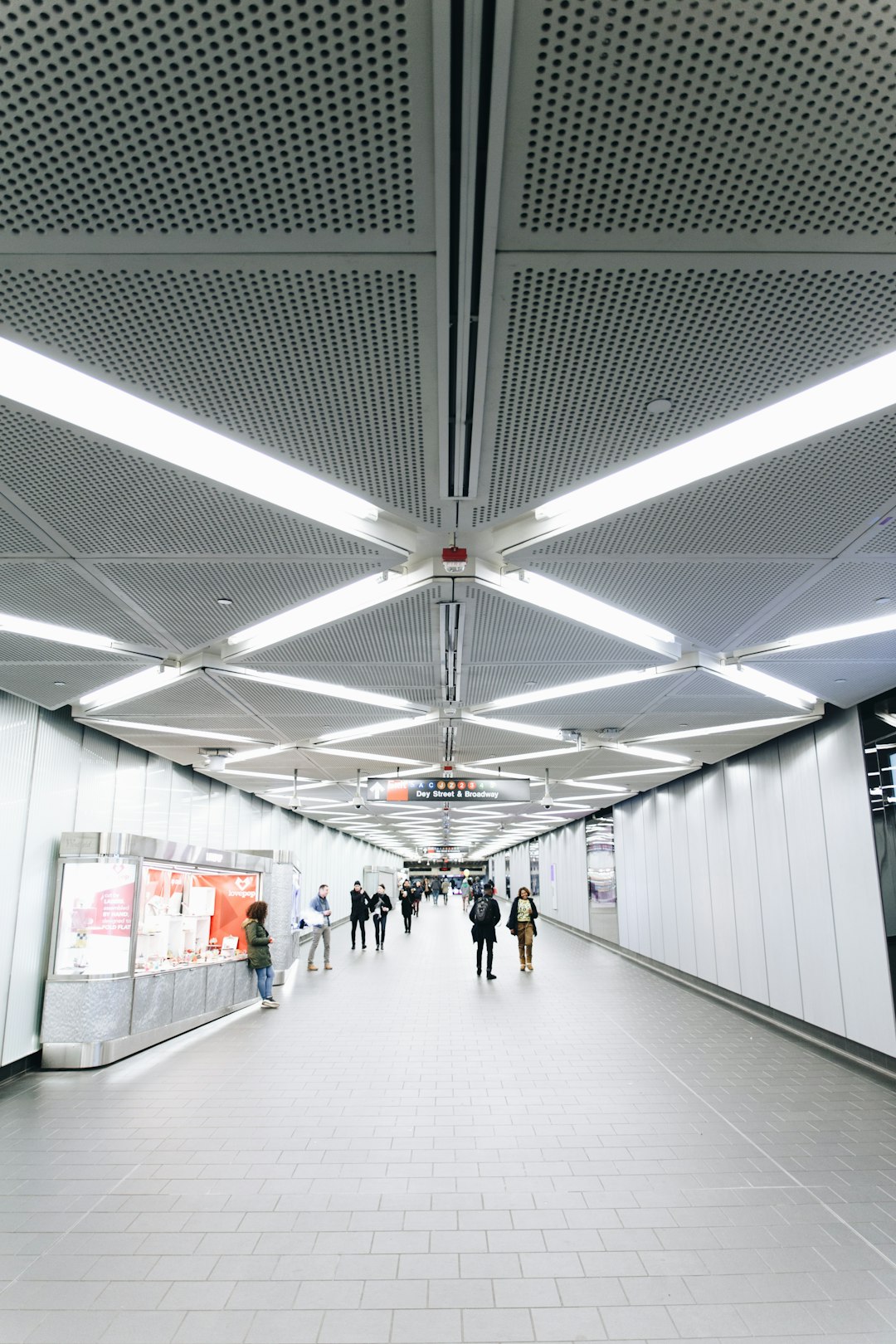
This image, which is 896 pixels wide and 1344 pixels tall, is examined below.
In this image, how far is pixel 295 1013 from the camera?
438 inches

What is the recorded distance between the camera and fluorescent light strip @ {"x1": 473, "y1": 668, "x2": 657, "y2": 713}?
7148 millimetres

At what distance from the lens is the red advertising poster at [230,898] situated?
1189 centimetres

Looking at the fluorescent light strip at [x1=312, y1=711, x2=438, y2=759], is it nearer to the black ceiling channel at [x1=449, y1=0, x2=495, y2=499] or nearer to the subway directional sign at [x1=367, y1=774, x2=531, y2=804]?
the subway directional sign at [x1=367, y1=774, x2=531, y2=804]

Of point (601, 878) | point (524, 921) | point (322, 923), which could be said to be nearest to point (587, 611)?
point (524, 921)

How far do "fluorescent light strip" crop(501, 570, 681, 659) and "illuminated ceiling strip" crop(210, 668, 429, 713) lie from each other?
9.34ft

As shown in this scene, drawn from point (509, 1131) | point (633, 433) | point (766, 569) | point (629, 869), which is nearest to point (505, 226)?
point (633, 433)

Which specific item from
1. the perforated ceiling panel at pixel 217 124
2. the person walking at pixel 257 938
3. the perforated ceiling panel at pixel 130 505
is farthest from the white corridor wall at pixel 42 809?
the perforated ceiling panel at pixel 217 124

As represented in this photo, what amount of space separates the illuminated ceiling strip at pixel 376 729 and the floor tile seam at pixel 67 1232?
16.5 feet

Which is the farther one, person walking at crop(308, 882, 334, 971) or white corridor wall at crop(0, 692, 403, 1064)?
person walking at crop(308, 882, 334, 971)

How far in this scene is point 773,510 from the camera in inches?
150

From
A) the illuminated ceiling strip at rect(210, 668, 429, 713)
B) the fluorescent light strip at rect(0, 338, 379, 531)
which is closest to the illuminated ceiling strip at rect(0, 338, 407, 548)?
the fluorescent light strip at rect(0, 338, 379, 531)

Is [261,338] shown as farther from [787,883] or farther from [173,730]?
[787,883]

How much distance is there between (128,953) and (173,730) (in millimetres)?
2566

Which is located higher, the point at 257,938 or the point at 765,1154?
the point at 257,938
